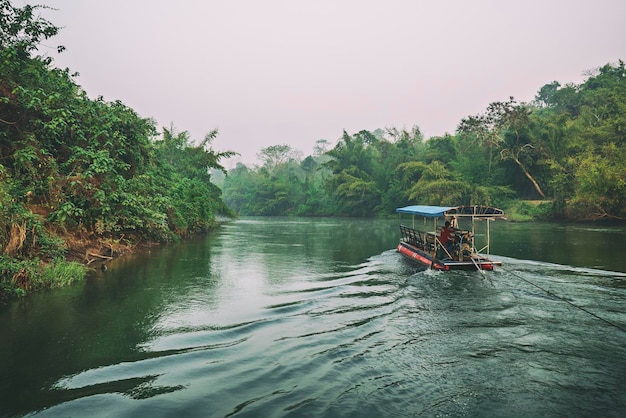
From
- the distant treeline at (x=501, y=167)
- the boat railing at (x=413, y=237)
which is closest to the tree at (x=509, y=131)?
the distant treeline at (x=501, y=167)

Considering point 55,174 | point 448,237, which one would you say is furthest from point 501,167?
point 55,174

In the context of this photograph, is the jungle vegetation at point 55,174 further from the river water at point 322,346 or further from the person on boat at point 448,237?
the person on boat at point 448,237

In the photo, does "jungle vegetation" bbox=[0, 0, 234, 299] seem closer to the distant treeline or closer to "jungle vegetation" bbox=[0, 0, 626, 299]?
"jungle vegetation" bbox=[0, 0, 626, 299]

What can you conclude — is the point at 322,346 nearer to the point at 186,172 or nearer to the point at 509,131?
the point at 186,172

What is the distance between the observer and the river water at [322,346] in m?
4.88

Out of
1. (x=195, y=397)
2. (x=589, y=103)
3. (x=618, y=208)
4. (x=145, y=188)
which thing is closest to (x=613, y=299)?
(x=195, y=397)

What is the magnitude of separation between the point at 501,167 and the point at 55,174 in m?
47.5

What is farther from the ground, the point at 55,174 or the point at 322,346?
the point at 55,174

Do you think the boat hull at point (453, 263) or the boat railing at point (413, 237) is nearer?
the boat hull at point (453, 263)

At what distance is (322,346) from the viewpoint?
6.74 metres

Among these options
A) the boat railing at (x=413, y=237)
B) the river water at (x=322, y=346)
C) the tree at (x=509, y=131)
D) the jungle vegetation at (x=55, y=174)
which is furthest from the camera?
A: the tree at (x=509, y=131)

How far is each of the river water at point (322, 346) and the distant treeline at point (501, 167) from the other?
2508cm

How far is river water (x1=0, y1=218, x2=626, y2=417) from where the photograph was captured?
4.88m

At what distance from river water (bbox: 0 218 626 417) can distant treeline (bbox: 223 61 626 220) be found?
25.1 m
